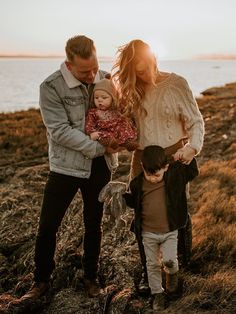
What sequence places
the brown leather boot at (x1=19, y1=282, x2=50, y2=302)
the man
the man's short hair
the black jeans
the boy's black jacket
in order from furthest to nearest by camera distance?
the brown leather boot at (x1=19, y1=282, x2=50, y2=302) → the black jeans → the boy's black jacket → the man → the man's short hair

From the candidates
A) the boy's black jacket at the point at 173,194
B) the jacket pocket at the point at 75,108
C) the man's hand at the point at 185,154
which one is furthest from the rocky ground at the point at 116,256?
the jacket pocket at the point at 75,108

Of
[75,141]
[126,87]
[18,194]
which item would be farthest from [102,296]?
[18,194]

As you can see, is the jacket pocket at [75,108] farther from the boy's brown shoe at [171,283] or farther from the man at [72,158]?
the boy's brown shoe at [171,283]

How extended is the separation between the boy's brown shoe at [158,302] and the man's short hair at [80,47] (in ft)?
6.64

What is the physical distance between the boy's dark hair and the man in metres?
0.36

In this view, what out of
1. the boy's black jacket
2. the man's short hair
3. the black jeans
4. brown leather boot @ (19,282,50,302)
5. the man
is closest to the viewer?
the man's short hair

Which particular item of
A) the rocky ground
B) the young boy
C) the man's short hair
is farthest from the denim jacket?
the rocky ground

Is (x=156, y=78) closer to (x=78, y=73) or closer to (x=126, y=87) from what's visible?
(x=126, y=87)

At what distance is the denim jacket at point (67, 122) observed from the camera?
352 cm

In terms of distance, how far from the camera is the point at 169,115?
3588 millimetres

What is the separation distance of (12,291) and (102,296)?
106cm

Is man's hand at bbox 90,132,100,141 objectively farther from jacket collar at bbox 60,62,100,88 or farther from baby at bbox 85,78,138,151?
jacket collar at bbox 60,62,100,88

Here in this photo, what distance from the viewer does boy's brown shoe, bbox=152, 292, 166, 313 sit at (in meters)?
3.67

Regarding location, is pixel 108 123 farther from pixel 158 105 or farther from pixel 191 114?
pixel 191 114
